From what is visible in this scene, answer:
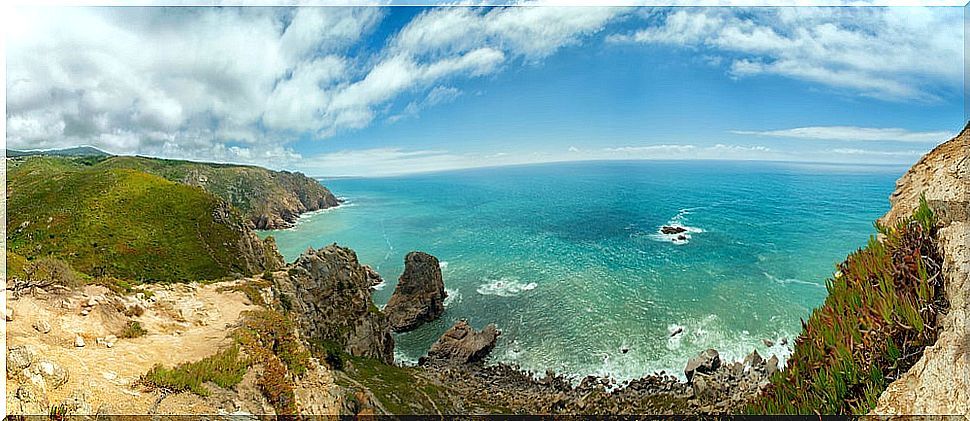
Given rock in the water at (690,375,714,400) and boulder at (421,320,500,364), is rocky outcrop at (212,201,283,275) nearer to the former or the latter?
boulder at (421,320,500,364)

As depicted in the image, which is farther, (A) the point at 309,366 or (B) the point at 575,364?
(B) the point at 575,364

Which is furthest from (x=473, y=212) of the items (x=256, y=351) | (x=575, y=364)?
(x=256, y=351)

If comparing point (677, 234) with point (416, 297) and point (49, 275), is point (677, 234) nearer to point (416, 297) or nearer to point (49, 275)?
point (416, 297)

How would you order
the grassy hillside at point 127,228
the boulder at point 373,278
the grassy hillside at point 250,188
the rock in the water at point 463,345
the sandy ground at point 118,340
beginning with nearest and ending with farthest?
the sandy ground at point 118,340, the grassy hillside at point 127,228, the rock in the water at point 463,345, the boulder at point 373,278, the grassy hillside at point 250,188

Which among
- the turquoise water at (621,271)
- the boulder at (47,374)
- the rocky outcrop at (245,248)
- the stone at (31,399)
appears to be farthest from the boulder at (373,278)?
the stone at (31,399)

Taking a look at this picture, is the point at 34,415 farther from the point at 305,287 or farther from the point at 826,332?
the point at 305,287

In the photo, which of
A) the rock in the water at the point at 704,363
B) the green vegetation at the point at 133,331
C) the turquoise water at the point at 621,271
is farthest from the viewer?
the turquoise water at the point at 621,271

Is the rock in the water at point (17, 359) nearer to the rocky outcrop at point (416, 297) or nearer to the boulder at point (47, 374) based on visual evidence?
the boulder at point (47, 374)

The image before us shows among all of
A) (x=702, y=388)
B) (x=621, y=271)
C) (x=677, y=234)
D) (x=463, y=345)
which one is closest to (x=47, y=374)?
(x=702, y=388)
